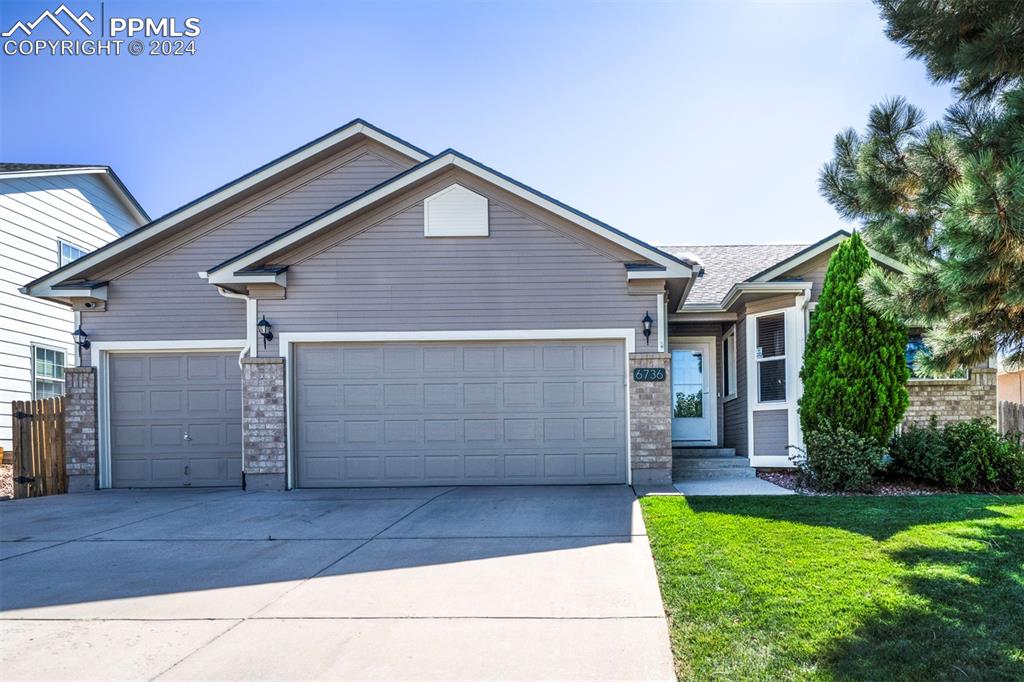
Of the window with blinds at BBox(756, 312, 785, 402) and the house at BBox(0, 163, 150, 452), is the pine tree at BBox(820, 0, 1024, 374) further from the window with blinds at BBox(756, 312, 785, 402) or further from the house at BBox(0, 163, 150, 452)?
the house at BBox(0, 163, 150, 452)

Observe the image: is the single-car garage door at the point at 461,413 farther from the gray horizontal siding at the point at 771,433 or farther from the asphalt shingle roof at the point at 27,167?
the asphalt shingle roof at the point at 27,167

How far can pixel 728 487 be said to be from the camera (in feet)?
33.1

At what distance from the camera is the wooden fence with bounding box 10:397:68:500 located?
10.6 metres

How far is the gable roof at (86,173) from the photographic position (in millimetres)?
14438

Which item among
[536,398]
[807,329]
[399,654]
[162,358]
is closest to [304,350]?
[162,358]

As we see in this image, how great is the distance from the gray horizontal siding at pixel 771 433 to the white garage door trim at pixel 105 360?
28.4 ft

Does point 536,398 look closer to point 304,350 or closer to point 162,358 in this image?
point 304,350

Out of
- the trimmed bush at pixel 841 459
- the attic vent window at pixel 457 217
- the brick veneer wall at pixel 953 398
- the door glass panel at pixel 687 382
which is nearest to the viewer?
the trimmed bush at pixel 841 459

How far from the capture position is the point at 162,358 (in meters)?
11.3

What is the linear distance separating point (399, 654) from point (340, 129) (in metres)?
10.0

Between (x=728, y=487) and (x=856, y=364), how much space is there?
2.52m

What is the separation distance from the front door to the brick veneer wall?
3.52 meters

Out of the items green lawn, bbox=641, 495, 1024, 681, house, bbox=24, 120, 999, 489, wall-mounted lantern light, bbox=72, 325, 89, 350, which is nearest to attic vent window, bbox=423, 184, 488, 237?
house, bbox=24, 120, 999, 489

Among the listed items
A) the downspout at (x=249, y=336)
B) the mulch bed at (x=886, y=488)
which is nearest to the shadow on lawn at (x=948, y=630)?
the mulch bed at (x=886, y=488)
